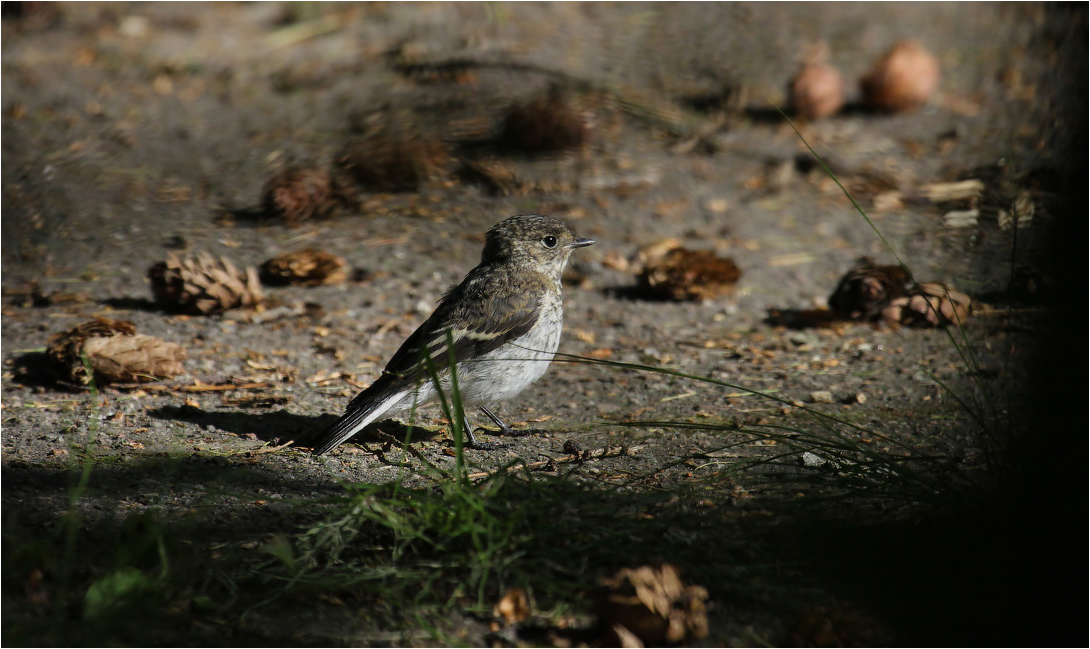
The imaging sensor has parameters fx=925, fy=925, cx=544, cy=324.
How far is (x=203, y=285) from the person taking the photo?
4922mm

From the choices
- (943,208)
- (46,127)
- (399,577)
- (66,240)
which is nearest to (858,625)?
(399,577)

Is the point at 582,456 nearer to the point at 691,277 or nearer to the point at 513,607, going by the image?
the point at 513,607

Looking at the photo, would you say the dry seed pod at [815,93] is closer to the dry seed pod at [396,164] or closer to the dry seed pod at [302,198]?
the dry seed pod at [396,164]

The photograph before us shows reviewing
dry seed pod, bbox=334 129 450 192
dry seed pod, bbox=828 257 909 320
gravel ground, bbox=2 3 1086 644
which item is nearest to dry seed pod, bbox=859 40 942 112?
gravel ground, bbox=2 3 1086 644

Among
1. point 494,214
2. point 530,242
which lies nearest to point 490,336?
point 530,242

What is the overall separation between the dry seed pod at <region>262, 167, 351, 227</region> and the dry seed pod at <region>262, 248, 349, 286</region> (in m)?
0.61

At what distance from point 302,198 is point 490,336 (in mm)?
2492

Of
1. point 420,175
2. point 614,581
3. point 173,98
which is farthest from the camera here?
point 173,98

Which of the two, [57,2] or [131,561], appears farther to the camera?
[57,2]

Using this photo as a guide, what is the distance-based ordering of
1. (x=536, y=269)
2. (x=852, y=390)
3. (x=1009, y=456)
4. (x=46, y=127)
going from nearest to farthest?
(x=1009, y=456), (x=852, y=390), (x=536, y=269), (x=46, y=127)

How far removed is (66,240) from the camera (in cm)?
582

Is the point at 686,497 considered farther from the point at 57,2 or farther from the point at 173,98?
the point at 57,2

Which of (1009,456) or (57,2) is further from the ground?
(57,2)

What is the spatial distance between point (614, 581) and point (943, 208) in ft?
15.5
